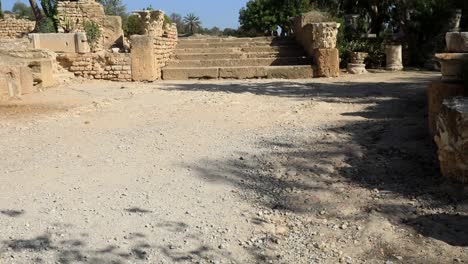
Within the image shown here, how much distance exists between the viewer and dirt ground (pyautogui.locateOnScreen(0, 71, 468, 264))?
303 centimetres

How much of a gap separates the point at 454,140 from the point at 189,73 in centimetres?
1048

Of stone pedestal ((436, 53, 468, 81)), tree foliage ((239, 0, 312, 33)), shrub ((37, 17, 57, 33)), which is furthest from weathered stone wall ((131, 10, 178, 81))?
tree foliage ((239, 0, 312, 33))

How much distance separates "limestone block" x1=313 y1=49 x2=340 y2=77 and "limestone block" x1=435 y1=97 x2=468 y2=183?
922cm

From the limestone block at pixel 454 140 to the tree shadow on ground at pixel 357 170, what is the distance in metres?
0.11

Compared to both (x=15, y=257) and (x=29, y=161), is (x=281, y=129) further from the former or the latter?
(x=15, y=257)

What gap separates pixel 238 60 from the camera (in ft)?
47.1

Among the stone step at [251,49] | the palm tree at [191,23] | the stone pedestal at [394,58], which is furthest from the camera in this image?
the palm tree at [191,23]

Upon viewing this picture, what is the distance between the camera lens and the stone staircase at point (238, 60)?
13391 mm

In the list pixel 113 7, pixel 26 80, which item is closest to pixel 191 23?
pixel 113 7

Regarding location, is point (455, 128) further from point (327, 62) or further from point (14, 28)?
point (14, 28)

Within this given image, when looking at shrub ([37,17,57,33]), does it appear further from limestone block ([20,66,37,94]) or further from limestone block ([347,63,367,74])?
limestone block ([347,63,367,74])

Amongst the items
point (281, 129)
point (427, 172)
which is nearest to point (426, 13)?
point (281, 129)

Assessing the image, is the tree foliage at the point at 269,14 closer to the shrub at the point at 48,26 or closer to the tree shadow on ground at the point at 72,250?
the shrub at the point at 48,26

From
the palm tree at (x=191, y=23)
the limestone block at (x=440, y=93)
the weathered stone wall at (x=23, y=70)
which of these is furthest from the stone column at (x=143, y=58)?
the palm tree at (x=191, y=23)
